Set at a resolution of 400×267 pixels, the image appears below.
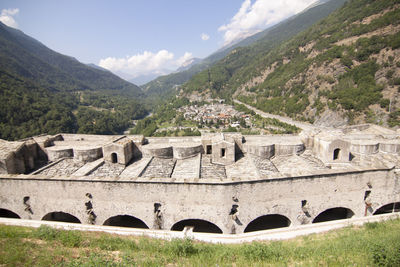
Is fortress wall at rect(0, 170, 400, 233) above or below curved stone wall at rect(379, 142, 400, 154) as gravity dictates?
below

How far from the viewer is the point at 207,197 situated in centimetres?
1165

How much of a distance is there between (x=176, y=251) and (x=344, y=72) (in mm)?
68860

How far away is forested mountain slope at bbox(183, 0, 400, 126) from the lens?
48353 mm

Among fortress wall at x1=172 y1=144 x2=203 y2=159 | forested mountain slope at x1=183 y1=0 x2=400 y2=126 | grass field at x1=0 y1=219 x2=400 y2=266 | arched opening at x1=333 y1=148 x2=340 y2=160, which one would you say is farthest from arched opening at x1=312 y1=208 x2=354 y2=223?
forested mountain slope at x1=183 y1=0 x2=400 y2=126

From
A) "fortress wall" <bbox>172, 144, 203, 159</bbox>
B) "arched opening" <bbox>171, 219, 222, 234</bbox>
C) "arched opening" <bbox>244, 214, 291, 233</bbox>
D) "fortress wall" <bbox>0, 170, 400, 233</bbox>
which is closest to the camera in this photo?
"fortress wall" <bbox>0, 170, 400, 233</bbox>

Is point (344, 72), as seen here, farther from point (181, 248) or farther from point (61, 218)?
point (61, 218)

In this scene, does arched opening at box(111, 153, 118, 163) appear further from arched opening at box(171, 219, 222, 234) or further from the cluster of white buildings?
the cluster of white buildings

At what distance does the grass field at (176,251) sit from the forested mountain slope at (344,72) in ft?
154

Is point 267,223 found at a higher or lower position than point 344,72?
lower

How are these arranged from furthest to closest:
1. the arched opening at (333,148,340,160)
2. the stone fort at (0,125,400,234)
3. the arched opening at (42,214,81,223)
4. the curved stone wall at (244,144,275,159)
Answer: the curved stone wall at (244,144,275,159)
the arched opening at (333,148,340,160)
the arched opening at (42,214,81,223)
the stone fort at (0,125,400,234)

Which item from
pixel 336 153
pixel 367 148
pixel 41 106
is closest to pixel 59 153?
pixel 336 153

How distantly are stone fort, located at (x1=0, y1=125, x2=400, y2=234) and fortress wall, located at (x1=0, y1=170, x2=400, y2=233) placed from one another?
0.19 feet

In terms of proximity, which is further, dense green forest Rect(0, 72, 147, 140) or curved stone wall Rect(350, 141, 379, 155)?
dense green forest Rect(0, 72, 147, 140)

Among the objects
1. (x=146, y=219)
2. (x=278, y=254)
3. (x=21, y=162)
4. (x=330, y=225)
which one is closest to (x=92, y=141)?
(x=21, y=162)
